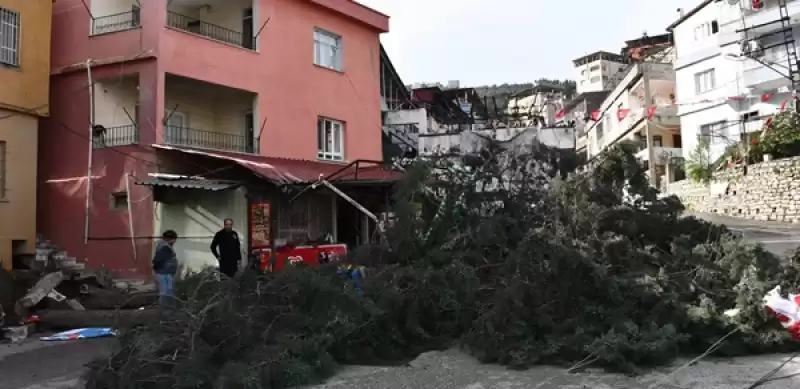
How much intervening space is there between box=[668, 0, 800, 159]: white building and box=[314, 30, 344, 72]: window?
18400 millimetres

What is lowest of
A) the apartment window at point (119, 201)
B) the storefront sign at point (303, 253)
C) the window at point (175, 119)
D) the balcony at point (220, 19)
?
the storefront sign at point (303, 253)

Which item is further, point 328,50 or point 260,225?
point 328,50

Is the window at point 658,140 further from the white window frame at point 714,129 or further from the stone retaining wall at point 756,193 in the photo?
the stone retaining wall at point 756,193

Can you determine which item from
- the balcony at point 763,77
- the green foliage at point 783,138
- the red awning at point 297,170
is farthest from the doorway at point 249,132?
the balcony at point 763,77

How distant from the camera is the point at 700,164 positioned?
28.3 meters

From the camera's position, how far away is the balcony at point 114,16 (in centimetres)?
1534

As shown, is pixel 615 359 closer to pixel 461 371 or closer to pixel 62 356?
pixel 461 371

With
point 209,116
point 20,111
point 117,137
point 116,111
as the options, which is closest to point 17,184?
point 20,111

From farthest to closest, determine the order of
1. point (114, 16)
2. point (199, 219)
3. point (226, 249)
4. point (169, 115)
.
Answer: point (114, 16) → point (169, 115) → point (199, 219) → point (226, 249)

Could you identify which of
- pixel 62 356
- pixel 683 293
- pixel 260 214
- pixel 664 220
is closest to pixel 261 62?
pixel 260 214

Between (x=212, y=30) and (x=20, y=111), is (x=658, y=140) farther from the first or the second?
(x=20, y=111)

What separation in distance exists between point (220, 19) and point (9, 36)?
545cm

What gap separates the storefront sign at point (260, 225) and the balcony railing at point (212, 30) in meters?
4.96

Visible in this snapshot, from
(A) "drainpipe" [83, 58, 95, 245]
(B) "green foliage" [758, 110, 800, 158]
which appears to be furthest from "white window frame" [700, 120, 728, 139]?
(A) "drainpipe" [83, 58, 95, 245]
